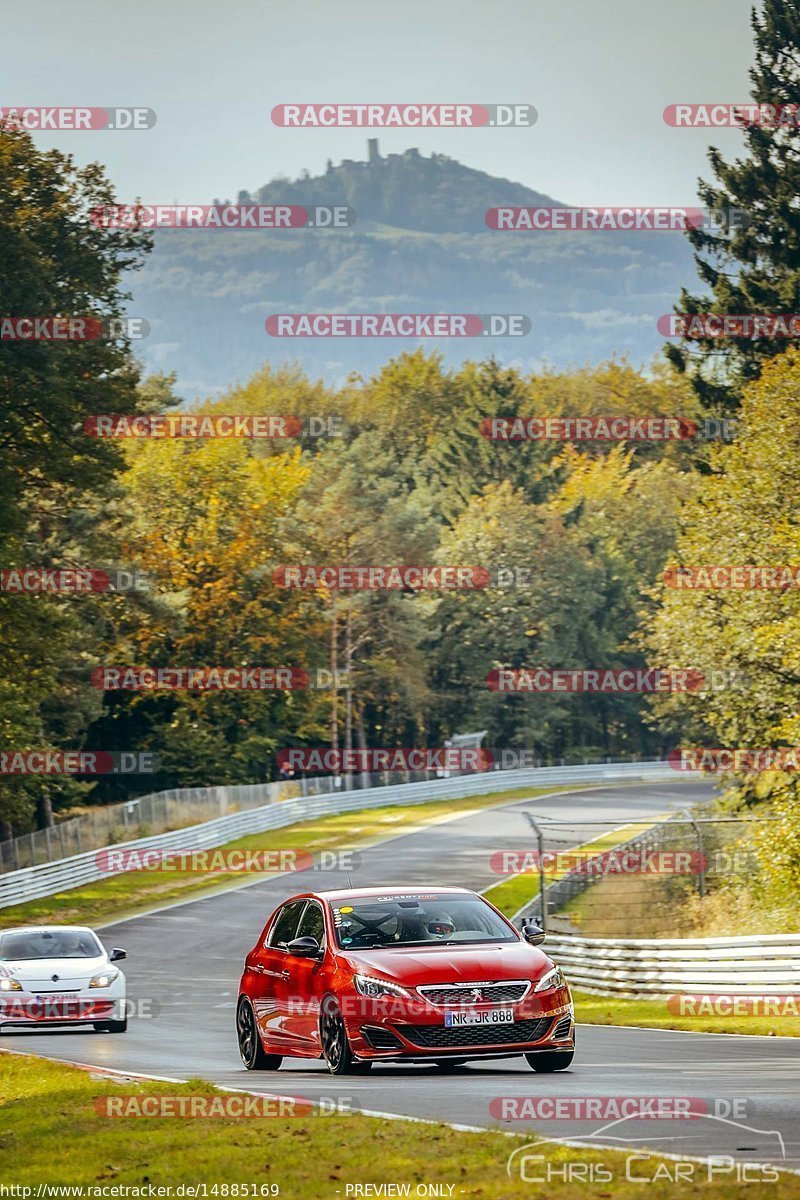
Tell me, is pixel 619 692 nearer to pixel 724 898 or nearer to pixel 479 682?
pixel 479 682

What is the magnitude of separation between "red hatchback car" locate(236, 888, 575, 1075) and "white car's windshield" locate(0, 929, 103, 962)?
7865 mm

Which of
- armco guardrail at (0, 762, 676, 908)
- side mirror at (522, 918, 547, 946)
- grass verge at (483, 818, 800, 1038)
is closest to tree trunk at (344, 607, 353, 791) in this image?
armco guardrail at (0, 762, 676, 908)

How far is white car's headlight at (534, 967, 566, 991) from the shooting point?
1401cm

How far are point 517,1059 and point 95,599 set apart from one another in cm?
4473

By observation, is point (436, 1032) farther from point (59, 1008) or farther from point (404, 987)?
point (59, 1008)

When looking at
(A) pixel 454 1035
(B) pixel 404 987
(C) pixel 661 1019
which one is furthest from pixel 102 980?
(A) pixel 454 1035

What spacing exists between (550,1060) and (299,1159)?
4684 mm

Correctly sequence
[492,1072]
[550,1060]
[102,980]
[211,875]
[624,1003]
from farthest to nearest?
[211,875], [624,1003], [102,980], [492,1072], [550,1060]

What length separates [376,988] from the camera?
45.7 ft

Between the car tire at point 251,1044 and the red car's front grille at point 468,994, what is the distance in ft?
8.85

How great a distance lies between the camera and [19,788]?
47.2 meters

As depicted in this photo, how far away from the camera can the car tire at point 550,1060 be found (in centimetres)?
1441

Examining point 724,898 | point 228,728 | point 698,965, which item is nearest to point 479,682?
point 228,728

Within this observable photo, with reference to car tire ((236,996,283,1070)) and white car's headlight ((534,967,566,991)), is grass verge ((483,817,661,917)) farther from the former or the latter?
white car's headlight ((534,967,566,991))
